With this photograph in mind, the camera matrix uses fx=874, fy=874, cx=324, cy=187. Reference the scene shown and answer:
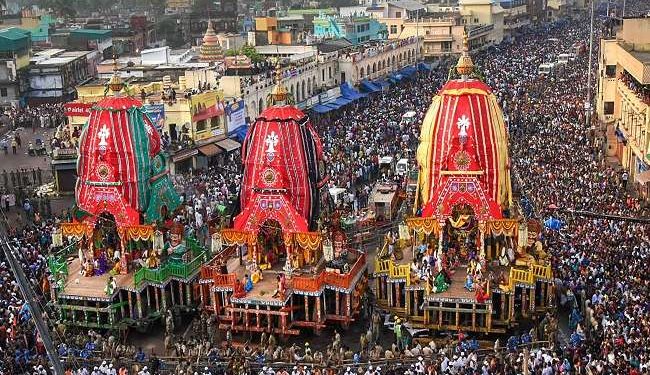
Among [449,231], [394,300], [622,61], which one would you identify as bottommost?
[394,300]

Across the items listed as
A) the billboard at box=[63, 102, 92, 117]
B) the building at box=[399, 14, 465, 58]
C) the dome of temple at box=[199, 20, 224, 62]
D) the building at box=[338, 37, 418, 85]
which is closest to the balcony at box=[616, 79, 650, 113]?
the building at box=[338, 37, 418, 85]

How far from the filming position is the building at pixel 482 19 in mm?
104438

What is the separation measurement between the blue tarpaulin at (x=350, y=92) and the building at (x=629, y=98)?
18.3 meters

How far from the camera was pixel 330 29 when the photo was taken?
90125 mm

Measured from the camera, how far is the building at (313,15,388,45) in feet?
292

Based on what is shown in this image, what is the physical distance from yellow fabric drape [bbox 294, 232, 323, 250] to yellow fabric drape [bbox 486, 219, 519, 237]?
211 inches

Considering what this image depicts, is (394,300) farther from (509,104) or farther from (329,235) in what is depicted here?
(509,104)

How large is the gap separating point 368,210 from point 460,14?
7413 centimetres

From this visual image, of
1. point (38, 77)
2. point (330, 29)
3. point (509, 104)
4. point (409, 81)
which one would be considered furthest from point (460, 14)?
point (38, 77)

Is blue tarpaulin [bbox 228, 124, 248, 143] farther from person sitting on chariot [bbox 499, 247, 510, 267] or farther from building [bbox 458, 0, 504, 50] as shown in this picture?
building [bbox 458, 0, 504, 50]

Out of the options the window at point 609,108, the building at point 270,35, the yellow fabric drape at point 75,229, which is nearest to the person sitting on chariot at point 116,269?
the yellow fabric drape at point 75,229

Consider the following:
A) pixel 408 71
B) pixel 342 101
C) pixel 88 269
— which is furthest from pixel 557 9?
pixel 88 269

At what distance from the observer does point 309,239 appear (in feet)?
91.2

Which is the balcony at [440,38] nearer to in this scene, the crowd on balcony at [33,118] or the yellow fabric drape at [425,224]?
the crowd on balcony at [33,118]
